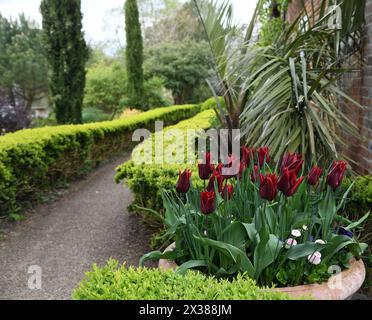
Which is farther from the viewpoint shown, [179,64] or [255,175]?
[179,64]

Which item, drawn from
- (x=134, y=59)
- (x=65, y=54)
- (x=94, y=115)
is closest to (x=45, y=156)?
(x=65, y=54)

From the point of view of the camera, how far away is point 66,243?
4027mm

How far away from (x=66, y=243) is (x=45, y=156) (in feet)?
5.43

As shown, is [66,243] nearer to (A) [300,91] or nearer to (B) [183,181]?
(B) [183,181]

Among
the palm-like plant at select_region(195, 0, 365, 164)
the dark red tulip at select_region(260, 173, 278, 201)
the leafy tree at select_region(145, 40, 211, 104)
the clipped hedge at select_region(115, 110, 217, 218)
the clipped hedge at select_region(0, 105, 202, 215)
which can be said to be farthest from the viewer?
the leafy tree at select_region(145, 40, 211, 104)

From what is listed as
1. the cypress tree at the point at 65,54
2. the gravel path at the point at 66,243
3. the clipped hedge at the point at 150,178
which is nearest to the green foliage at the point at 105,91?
the cypress tree at the point at 65,54

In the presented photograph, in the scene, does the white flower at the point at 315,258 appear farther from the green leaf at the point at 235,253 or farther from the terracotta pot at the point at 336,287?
the green leaf at the point at 235,253

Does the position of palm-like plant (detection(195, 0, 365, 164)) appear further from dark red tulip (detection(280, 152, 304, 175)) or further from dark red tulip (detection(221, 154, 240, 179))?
dark red tulip (detection(221, 154, 240, 179))

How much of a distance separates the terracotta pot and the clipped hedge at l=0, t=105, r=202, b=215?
304 centimetres

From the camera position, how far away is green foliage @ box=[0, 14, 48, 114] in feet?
54.5

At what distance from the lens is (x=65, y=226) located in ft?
14.8

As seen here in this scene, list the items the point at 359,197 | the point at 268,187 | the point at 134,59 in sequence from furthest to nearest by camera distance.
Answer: the point at 134,59
the point at 359,197
the point at 268,187

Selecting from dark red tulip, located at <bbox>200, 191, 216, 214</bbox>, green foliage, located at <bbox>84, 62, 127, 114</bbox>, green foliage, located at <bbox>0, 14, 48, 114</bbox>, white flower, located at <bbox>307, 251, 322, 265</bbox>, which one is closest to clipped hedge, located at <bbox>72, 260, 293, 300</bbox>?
dark red tulip, located at <bbox>200, 191, 216, 214</bbox>
